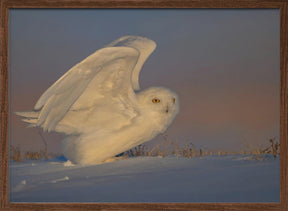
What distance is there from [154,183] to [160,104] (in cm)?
99

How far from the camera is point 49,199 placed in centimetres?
393

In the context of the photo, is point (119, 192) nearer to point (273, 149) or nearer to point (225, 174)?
point (225, 174)

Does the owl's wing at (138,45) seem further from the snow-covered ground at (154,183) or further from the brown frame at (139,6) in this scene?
the snow-covered ground at (154,183)

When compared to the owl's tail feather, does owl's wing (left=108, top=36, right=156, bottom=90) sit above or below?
above

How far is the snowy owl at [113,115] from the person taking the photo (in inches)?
182

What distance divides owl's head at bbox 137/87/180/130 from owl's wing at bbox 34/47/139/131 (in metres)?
0.13

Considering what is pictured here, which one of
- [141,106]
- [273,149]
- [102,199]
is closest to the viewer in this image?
[102,199]

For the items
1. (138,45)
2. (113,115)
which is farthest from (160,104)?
(138,45)

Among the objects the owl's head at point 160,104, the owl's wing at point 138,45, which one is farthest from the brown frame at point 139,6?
the owl's head at point 160,104

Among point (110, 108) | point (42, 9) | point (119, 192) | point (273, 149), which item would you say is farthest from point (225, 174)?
point (42, 9)

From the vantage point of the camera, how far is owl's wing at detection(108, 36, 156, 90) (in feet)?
15.9

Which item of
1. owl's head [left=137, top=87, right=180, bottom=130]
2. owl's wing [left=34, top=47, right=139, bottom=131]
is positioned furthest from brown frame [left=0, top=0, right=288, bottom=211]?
owl's head [left=137, top=87, right=180, bottom=130]

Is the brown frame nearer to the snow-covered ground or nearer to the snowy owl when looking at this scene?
the snow-covered ground

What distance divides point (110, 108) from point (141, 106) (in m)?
0.33
